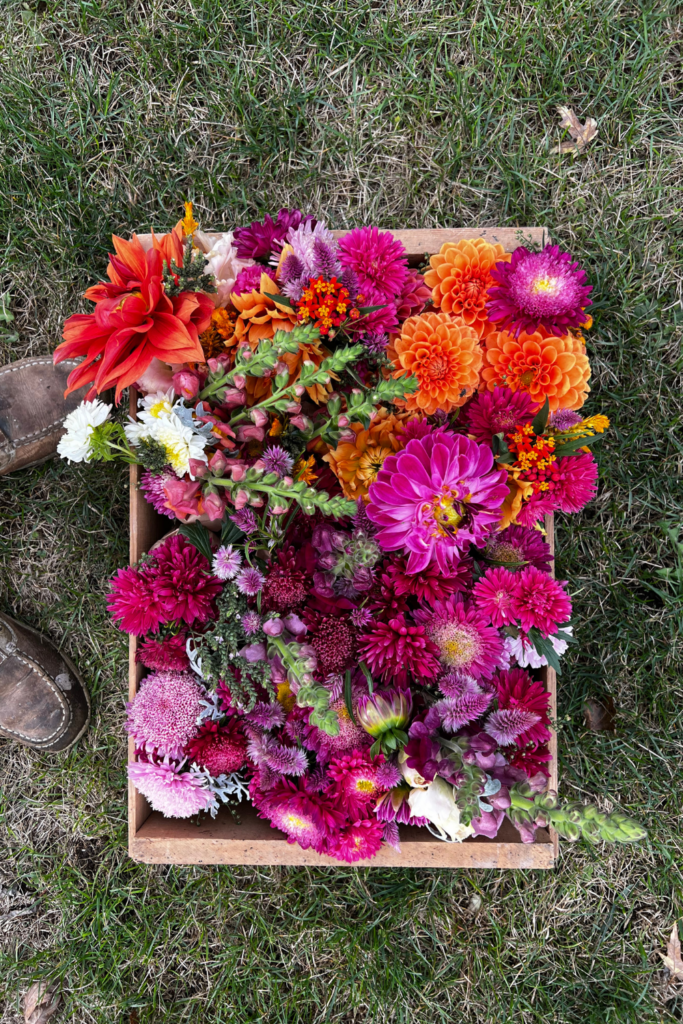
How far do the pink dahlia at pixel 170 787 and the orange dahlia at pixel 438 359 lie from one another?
2.79ft

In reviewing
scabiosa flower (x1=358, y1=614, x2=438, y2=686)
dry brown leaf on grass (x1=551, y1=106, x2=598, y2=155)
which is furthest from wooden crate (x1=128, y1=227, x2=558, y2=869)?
dry brown leaf on grass (x1=551, y1=106, x2=598, y2=155)

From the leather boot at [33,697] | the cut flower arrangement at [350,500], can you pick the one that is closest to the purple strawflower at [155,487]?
the cut flower arrangement at [350,500]

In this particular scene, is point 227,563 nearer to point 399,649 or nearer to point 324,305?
point 399,649

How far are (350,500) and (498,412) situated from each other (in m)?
0.31

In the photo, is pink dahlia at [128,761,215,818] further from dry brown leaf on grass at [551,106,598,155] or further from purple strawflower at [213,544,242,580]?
dry brown leaf on grass at [551,106,598,155]

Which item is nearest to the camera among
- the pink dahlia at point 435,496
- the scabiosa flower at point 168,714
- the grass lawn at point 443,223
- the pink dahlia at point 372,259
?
the pink dahlia at point 435,496

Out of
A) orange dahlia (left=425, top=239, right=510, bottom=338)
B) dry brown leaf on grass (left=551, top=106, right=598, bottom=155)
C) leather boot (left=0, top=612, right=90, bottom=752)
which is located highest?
dry brown leaf on grass (left=551, top=106, right=598, bottom=155)

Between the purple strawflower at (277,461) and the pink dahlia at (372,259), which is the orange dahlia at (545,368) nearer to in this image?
the pink dahlia at (372,259)

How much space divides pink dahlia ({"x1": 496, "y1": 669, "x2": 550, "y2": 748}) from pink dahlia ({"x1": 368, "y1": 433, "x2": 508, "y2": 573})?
0.96 ft

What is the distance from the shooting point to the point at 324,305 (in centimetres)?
112

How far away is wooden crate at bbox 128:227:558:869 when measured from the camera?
4.41ft

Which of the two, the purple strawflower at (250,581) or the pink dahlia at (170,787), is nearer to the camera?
the purple strawflower at (250,581)

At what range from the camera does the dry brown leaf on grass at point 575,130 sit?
180cm

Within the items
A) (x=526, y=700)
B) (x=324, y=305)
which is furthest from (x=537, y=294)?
(x=526, y=700)
